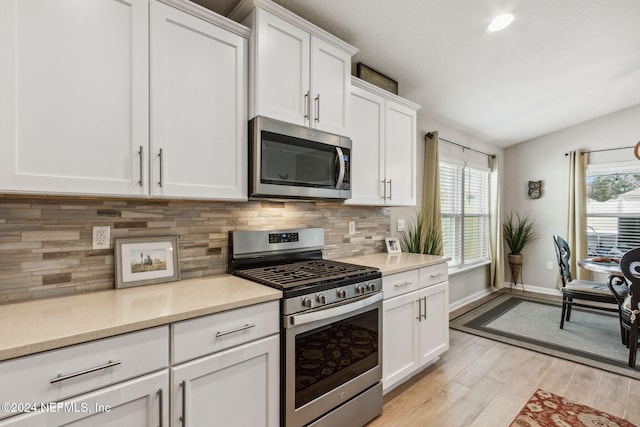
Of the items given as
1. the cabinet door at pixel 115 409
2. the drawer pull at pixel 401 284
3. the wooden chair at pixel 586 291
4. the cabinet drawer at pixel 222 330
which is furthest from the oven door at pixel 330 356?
the wooden chair at pixel 586 291

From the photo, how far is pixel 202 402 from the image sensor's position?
1258 mm

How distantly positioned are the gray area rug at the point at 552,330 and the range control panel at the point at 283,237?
7.91ft

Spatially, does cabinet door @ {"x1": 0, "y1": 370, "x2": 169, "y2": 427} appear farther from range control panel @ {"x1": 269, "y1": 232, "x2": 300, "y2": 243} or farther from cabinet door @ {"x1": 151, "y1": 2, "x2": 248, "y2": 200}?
range control panel @ {"x1": 269, "y1": 232, "x2": 300, "y2": 243}

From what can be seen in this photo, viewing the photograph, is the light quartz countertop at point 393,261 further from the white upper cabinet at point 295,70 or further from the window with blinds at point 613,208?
the window with blinds at point 613,208

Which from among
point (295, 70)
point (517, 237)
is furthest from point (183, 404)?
point (517, 237)

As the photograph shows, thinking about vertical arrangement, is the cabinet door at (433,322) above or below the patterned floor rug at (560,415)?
above

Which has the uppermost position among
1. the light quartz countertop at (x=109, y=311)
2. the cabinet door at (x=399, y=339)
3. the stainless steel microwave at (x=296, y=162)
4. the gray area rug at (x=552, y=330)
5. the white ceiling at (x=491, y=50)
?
the white ceiling at (x=491, y=50)

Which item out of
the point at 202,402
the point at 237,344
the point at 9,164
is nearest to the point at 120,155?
the point at 9,164

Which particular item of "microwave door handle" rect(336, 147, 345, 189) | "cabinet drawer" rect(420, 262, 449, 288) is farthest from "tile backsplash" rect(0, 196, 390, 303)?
"cabinet drawer" rect(420, 262, 449, 288)

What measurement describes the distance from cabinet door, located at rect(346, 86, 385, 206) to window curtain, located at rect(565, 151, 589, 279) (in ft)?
12.6

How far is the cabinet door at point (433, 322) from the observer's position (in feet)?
7.97

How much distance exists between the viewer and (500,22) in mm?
2287

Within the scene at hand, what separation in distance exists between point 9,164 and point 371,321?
1.86 m

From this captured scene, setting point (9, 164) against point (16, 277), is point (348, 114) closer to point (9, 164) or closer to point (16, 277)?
point (9, 164)
